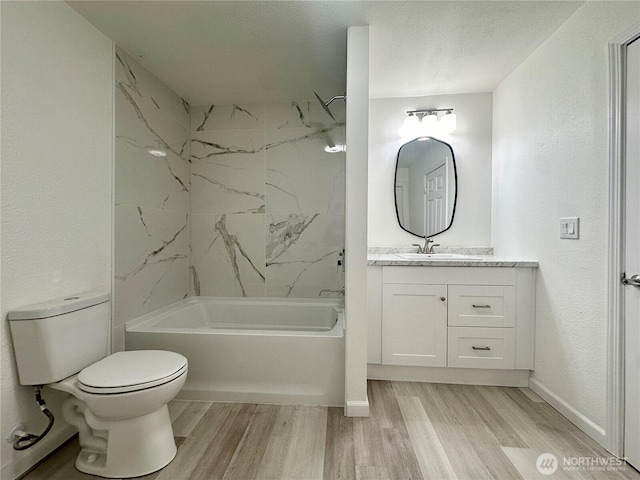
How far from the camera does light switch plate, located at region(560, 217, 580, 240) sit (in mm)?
1719

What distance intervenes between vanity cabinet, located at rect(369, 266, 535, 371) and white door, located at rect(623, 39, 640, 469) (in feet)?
2.29

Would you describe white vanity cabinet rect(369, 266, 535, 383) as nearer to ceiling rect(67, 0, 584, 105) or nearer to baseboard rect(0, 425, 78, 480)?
ceiling rect(67, 0, 584, 105)

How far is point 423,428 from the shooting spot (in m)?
1.71

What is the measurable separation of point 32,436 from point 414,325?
6.93 feet

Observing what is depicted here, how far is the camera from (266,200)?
2.87m

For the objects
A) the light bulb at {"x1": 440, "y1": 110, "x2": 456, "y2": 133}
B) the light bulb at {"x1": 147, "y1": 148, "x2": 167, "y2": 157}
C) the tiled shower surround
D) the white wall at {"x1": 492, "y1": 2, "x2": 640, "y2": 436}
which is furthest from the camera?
the tiled shower surround

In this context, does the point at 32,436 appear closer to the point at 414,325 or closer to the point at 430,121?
the point at 414,325

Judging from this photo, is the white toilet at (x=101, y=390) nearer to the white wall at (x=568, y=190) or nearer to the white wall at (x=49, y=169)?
the white wall at (x=49, y=169)

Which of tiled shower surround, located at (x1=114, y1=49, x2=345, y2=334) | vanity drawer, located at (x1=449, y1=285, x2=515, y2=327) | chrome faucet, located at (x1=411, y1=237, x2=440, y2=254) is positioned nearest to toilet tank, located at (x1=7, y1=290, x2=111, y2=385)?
tiled shower surround, located at (x1=114, y1=49, x2=345, y2=334)

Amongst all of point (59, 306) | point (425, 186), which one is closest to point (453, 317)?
point (425, 186)

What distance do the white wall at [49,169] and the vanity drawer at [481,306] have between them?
226 centimetres

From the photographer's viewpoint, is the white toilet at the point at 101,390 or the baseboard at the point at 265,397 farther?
the baseboard at the point at 265,397

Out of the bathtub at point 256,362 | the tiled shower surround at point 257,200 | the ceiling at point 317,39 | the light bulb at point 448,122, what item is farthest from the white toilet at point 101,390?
the light bulb at point 448,122

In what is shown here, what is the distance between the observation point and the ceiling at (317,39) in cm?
165
